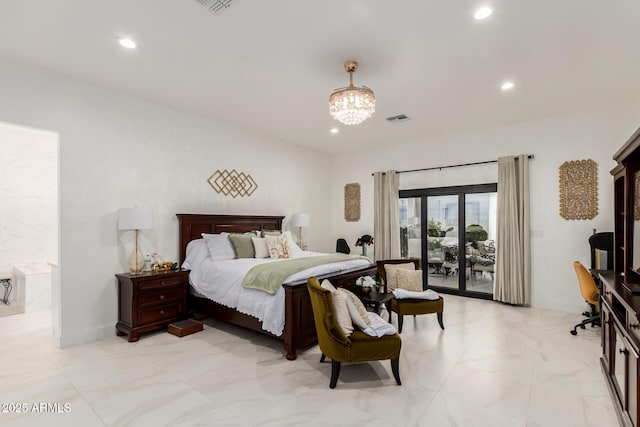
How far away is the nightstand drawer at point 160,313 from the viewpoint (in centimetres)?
385

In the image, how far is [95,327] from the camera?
12.5 ft

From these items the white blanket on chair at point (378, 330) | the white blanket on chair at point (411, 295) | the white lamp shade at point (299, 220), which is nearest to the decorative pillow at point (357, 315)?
the white blanket on chair at point (378, 330)

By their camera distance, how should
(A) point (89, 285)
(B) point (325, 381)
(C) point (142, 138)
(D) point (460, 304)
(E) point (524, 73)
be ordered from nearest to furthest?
(B) point (325, 381) < (E) point (524, 73) < (A) point (89, 285) < (C) point (142, 138) < (D) point (460, 304)

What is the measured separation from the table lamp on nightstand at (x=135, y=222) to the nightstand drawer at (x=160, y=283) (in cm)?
22

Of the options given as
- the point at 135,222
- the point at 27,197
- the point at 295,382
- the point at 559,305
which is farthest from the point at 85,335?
the point at 559,305

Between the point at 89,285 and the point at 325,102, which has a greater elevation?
the point at 325,102

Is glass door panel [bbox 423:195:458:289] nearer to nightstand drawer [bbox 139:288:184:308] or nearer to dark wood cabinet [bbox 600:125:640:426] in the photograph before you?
dark wood cabinet [bbox 600:125:640:426]

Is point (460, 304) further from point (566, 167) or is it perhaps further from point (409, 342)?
point (566, 167)

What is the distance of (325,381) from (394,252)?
13.2 ft

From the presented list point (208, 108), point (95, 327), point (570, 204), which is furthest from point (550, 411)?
point (208, 108)

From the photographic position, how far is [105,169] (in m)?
3.91

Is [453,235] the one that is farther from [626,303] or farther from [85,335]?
[85,335]

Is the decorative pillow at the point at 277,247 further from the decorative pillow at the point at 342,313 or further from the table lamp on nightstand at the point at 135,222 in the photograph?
the decorative pillow at the point at 342,313

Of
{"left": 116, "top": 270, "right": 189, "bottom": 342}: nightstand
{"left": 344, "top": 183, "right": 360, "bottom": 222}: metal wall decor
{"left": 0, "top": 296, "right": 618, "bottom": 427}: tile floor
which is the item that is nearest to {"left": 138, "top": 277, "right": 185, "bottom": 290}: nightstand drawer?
{"left": 116, "top": 270, "right": 189, "bottom": 342}: nightstand
